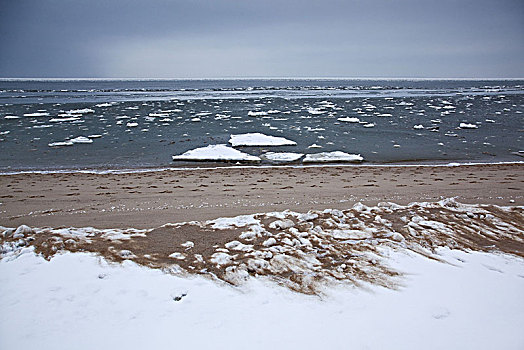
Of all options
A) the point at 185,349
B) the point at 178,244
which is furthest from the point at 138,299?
the point at 178,244

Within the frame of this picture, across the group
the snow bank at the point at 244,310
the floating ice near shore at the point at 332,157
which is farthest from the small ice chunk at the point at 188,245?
the floating ice near shore at the point at 332,157

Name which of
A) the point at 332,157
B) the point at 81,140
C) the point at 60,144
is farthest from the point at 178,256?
the point at 81,140

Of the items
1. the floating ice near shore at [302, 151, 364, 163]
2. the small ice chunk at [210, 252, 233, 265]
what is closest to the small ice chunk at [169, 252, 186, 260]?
the small ice chunk at [210, 252, 233, 265]

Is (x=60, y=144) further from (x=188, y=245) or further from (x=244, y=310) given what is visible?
(x=244, y=310)

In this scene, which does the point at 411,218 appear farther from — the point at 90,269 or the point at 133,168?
the point at 133,168

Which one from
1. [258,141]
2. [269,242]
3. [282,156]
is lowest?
[282,156]

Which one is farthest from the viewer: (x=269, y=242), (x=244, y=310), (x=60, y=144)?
(x=60, y=144)

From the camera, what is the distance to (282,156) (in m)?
10.8

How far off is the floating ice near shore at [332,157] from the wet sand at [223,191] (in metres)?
0.98

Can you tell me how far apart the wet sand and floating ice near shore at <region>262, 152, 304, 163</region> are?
120 cm

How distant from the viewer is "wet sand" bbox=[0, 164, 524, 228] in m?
5.14

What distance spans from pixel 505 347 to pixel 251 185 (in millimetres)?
5520

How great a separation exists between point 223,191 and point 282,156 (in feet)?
14.9

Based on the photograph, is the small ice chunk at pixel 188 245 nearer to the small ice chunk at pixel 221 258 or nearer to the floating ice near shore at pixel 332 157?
the small ice chunk at pixel 221 258
